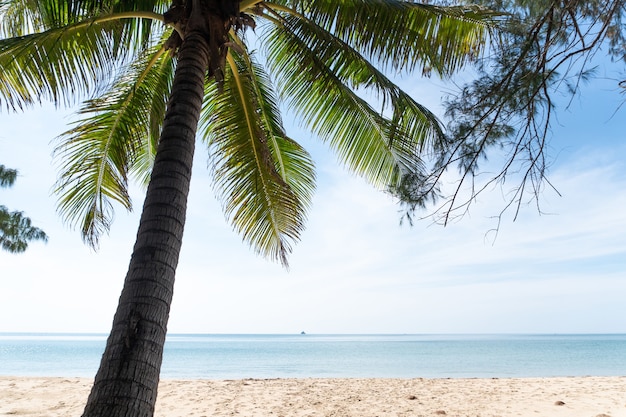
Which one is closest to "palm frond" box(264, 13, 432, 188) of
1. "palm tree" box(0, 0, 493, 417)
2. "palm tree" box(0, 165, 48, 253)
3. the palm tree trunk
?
"palm tree" box(0, 0, 493, 417)

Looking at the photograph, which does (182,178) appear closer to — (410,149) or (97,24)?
(97,24)

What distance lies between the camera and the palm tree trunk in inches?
101

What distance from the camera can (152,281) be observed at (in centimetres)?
290

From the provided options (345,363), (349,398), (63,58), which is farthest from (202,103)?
(345,363)

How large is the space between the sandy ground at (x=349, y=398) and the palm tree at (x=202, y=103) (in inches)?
134

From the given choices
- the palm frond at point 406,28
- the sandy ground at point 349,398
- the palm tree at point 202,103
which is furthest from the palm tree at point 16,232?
the palm frond at point 406,28

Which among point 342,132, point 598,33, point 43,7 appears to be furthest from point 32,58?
point 598,33

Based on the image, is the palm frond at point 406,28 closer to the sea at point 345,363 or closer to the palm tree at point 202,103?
the palm tree at point 202,103

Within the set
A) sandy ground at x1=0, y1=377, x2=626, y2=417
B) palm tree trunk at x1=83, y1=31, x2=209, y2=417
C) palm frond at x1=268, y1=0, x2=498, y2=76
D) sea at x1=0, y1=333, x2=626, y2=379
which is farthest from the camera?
sea at x1=0, y1=333, x2=626, y2=379

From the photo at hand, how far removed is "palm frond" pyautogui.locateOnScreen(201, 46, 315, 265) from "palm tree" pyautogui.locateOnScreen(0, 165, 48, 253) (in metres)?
5.44

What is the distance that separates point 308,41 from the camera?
546cm

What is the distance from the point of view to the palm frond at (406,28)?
199 inches

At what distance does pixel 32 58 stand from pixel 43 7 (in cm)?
50

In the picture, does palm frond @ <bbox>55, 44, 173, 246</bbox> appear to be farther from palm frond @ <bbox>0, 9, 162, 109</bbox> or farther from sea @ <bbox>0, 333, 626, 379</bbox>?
sea @ <bbox>0, 333, 626, 379</bbox>
